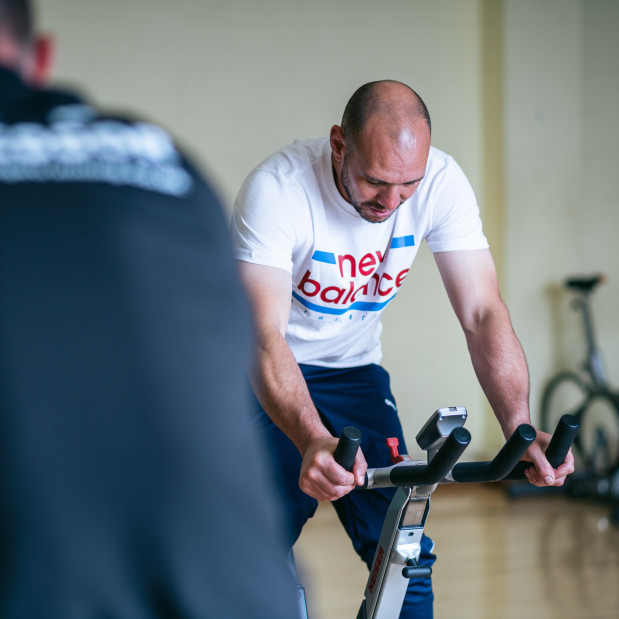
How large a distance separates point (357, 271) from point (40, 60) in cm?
138

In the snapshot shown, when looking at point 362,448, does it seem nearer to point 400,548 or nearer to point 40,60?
point 400,548

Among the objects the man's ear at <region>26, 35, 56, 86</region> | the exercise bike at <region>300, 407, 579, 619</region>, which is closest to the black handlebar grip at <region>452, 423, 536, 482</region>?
the exercise bike at <region>300, 407, 579, 619</region>

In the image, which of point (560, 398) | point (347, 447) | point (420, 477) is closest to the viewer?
point (347, 447)

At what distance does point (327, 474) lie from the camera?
4.72 feet

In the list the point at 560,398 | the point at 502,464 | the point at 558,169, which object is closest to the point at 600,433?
the point at 560,398

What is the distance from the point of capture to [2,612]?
0.68m

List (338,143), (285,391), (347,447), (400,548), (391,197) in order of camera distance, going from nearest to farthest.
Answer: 1. (347,447)
2. (400,548)
3. (285,391)
4. (391,197)
5. (338,143)

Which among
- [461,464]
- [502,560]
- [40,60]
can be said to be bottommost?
[502,560]

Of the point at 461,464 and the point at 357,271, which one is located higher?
the point at 357,271

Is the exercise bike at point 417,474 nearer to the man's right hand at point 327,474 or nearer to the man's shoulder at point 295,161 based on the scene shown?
the man's right hand at point 327,474

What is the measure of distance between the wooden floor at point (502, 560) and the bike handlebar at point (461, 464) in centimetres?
129

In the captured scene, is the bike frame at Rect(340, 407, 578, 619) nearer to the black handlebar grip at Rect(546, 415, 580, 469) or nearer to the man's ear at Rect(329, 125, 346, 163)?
the black handlebar grip at Rect(546, 415, 580, 469)

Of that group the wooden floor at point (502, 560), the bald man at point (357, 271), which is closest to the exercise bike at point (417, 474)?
the bald man at point (357, 271)

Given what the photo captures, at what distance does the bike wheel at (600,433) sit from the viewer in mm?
4238
